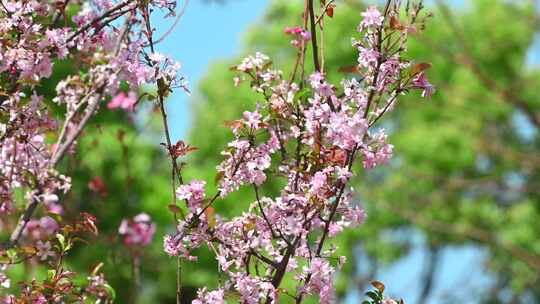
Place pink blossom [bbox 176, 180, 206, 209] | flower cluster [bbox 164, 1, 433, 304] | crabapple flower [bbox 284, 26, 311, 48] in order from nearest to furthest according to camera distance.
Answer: flower cluster [bbox 164, 1, 433, 304], pink blossom [bbox 176, 180, 206, 209], crabapple flower [bbox 284, 26, 311, 48]

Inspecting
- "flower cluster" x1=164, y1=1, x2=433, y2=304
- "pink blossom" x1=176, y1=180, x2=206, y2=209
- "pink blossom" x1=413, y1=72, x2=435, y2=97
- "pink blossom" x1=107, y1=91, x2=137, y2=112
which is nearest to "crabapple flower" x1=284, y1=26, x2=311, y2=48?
"flower cluster" x1=164, y1=1, x2=433, y2=304

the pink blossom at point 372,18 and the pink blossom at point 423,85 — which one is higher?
the pink blossom at point 372,18

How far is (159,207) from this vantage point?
14484mm

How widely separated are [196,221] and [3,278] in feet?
2.41

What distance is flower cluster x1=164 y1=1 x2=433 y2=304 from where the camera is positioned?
231cm

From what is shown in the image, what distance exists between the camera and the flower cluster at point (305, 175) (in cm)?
231

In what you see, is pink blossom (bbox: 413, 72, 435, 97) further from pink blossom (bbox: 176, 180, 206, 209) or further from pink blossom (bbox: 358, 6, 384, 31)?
pink blossom (bbox: 176, 180, 206, 209)

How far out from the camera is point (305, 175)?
2396 millimetres

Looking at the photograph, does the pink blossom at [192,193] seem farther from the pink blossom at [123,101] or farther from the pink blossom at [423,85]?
the pink blossom at [123,101]

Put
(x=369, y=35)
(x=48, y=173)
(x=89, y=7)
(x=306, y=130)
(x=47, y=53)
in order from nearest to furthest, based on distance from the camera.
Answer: (x=369, y=35)
(x=306, y=130)
(x=47, y=53)
(x=48, y=173)
(x=89, y=7)

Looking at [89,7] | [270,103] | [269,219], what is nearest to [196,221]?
[269,219]

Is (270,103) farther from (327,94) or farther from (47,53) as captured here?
(47,53)

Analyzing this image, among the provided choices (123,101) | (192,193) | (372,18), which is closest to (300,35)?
(372,18)

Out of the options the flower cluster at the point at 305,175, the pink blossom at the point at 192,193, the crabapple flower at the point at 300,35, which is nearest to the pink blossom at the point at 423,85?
the flower cluster at the point at 305,175
